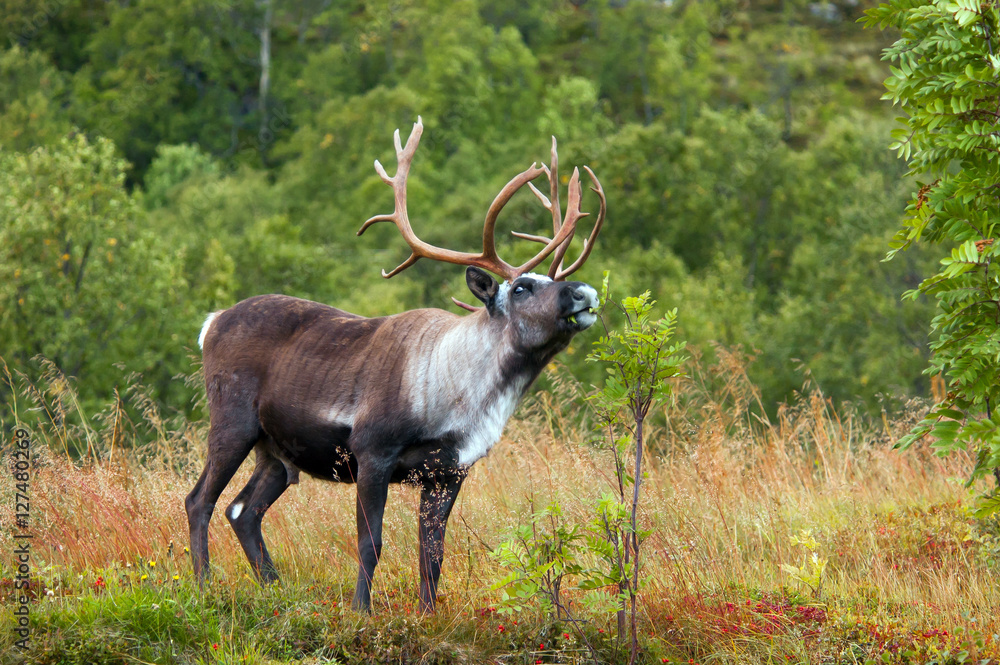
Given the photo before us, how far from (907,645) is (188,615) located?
11.7ft

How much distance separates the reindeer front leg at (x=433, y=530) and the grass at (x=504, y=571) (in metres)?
0.15

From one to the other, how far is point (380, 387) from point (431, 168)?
169 ft

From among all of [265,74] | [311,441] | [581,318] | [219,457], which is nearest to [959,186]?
[581,318]

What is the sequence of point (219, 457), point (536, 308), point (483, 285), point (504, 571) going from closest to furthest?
point (536, 308) → point (483, 285) → point (219, 457) → point (504, 571)

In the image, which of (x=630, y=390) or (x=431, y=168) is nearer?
(x=630, y=390)

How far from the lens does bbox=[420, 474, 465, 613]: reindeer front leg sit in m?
5.33

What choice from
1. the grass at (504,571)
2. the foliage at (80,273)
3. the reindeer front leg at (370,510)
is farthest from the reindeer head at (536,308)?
the foliage at (80,273)

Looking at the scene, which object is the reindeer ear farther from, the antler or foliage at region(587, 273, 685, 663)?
foliage at region(587, 273, 685, 663)

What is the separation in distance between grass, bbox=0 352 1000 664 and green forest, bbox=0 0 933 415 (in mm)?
1782

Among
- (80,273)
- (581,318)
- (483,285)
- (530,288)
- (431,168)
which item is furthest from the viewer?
(431,168)

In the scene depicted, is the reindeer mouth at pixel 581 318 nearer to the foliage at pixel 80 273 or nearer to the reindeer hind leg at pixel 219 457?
the reindeer hind leg at pixel 219 457

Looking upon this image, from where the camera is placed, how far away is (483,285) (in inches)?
219

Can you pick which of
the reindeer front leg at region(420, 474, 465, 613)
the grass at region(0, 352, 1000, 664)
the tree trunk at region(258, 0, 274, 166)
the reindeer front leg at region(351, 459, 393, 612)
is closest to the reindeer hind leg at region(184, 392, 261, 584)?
the grass at region(0, 352, 1000, 664)

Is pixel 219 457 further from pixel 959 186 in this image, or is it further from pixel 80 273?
pixel 80 273
